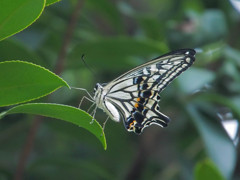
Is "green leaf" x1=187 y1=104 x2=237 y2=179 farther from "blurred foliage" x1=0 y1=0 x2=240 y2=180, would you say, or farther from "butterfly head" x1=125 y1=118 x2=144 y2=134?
"butterfly head" x1=125 y1=118 x2=144 y2=134

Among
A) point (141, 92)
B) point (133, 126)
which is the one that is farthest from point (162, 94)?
point (133, 126)

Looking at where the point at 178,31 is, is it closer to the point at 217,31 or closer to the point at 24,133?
the point at 217,31

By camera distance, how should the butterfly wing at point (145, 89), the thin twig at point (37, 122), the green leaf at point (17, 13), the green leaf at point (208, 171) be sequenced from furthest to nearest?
1. the thin twig at point (37, 122)
2. the butterfly wing at point (145, 89)
3. the green leaf at point (208, 171)
4. the green leaf at point (17, 13)

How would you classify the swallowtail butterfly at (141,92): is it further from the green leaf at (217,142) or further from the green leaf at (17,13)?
the green leaf at (17,13)

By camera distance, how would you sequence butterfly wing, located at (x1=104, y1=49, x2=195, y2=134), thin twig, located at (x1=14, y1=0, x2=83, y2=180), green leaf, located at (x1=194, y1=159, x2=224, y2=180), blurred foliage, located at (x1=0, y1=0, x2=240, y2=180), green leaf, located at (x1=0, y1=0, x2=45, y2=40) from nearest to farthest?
green leaf, located at (x1=0, y1=0, x2=45, y2=40)
green leaf, located at (x1=194, y1=159, x2=224, y2=180)
butterfly wing, located at (x1=104, y1=49, x2=195, y2=134)
thin twig, located at (x1=14, y1=0, x2=83, y2=180)
blurred foliage, located at (x1=0, y1=0, x2=240, y2=180)

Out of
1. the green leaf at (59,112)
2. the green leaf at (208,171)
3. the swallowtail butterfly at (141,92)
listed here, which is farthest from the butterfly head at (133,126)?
the green leaf at (59,112)

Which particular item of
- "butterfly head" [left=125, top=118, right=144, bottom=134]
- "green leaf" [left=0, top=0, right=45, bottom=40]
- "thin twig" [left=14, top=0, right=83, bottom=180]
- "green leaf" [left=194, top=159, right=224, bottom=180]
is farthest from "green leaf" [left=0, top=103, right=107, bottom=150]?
"thin twig" [left=14, top=0, right=83, bottom=180]
